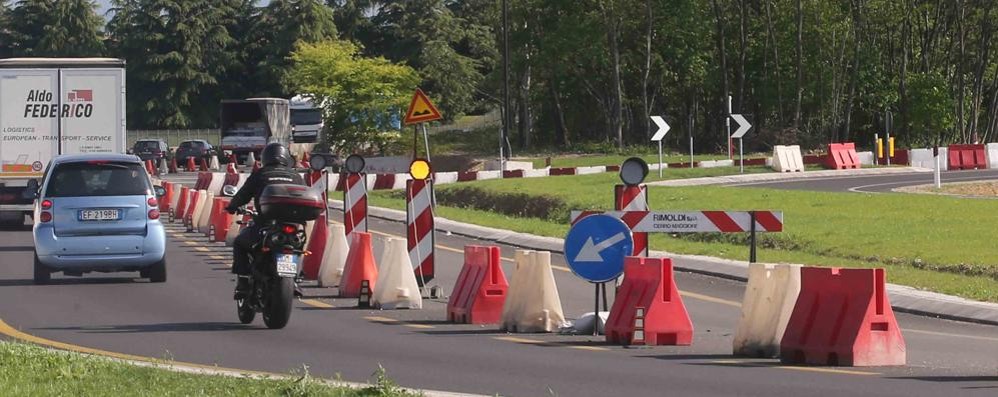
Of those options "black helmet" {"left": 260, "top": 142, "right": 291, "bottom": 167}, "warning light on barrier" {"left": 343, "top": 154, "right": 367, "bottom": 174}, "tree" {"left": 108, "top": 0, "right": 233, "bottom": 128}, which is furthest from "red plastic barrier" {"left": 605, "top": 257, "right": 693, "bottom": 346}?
"tree" {"left": 108, "top": 0, "right": 233, "bottom": 128}

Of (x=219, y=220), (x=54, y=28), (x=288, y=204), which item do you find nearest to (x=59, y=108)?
(x=219, y=220)

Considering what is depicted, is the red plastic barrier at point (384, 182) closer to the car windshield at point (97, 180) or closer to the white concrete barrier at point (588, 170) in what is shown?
the white concrete barrier at point (588, 170)

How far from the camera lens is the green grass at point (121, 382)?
10.2 m

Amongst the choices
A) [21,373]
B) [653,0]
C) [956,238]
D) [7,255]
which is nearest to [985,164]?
[653,0]

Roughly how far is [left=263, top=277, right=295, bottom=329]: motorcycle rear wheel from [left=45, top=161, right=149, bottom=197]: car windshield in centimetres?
672

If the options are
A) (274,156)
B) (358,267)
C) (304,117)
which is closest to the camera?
(274,156)

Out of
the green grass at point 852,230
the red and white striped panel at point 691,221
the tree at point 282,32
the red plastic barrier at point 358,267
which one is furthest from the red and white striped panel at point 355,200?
the tree at point 282,32

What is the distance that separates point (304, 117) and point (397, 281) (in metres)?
76.0

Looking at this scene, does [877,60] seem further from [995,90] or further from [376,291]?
[376,291]

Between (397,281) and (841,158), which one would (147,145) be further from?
(397,281)

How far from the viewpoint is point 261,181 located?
16078 mm

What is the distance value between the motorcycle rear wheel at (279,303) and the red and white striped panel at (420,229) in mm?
4330

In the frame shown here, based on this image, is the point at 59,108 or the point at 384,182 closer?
the point at 59,108

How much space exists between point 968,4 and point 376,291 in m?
63.8
